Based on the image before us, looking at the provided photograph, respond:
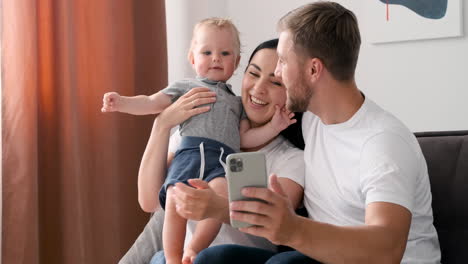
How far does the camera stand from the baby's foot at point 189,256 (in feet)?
6.31

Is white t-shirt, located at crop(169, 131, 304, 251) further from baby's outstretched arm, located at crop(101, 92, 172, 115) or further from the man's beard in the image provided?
baby's outstretched arm, located at crop(101, 92, 172, 115)

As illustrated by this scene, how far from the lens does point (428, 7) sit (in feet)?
11.8

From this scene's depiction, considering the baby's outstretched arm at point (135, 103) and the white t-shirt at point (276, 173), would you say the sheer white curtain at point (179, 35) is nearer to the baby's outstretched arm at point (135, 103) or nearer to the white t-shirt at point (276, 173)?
the baby's outstretched arm at point (135, 103)

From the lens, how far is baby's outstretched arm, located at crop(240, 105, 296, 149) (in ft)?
7.18

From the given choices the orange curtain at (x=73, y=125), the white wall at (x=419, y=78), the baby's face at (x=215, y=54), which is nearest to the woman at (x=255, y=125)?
the baby's face at (x=215, y=54)

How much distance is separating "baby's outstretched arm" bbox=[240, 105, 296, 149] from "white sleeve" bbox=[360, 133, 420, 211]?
430 millimetres

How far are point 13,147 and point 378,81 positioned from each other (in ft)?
6.55

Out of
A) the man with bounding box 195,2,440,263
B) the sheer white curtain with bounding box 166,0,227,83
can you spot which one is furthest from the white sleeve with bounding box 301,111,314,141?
the sheer white curtain with bounding box 166,0,227,83

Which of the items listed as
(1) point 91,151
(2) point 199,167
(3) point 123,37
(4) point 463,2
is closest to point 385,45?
(4) point 463,2

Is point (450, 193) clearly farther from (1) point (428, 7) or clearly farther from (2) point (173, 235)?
(1) point (428, 7)

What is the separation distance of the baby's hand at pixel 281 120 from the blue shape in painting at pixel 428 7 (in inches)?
68.2

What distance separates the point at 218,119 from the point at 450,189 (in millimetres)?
758

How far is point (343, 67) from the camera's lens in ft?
6.48

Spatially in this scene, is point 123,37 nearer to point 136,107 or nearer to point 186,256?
point 136,107
